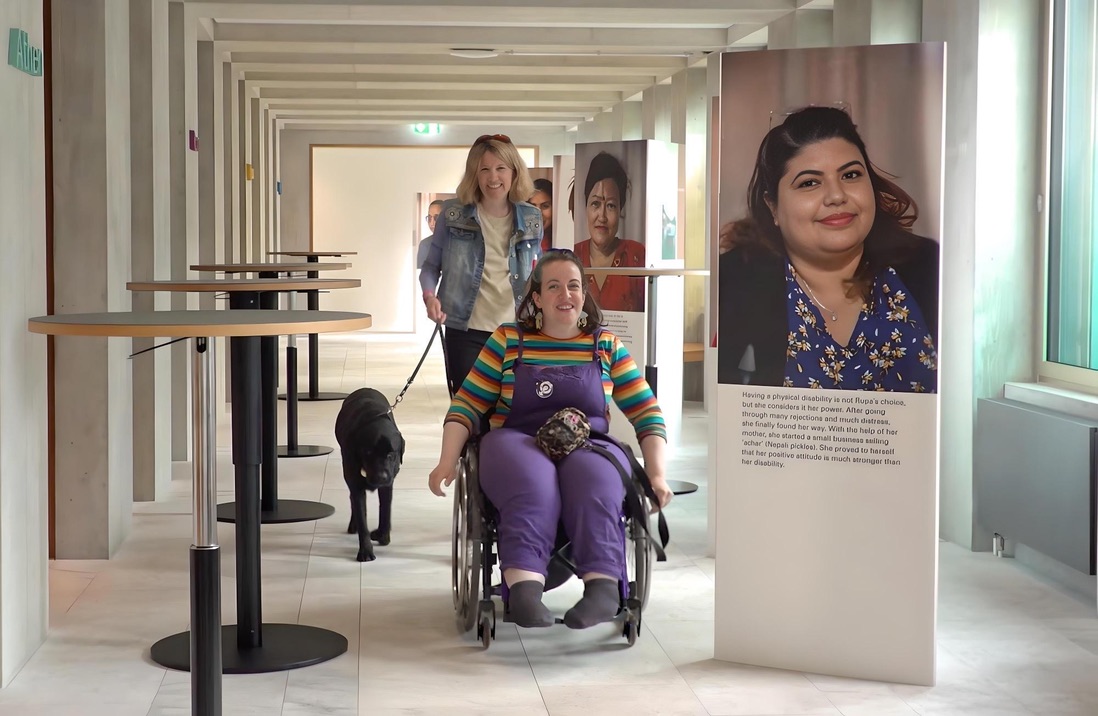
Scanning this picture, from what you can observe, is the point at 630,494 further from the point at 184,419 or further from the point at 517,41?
the point at 517,41

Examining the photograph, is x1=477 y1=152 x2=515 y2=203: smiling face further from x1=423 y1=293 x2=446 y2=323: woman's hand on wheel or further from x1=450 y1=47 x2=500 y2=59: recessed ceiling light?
x1=450 y1=47 x2=500 y2=59: recessed ceiling light

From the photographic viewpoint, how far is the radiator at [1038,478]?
4984 millimetres

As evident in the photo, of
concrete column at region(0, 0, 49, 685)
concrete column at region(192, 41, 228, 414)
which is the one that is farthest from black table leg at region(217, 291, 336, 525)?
concrete column at region(192, 41, 228, 414)

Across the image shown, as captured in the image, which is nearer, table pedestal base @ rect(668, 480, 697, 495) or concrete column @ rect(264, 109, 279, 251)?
table pedestal base @ rect(668, 480, 697, 495)

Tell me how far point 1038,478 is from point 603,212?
4.30m

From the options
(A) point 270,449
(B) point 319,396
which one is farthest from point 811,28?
(B) point 319,396

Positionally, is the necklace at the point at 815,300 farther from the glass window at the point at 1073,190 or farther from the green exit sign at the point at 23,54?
the green exit sign at the point at 23,54

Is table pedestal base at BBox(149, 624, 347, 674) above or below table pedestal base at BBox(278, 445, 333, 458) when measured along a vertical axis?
below

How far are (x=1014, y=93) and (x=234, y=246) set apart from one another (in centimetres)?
731

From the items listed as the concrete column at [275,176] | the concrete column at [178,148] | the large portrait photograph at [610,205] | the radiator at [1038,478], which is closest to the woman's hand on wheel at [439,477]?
the radiator at [1038,478]

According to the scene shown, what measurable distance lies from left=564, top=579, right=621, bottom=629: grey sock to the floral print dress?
2.65ft

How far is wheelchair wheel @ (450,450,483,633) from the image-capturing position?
4.00m

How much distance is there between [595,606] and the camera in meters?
3.86

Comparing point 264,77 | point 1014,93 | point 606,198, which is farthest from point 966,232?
point 264,77
